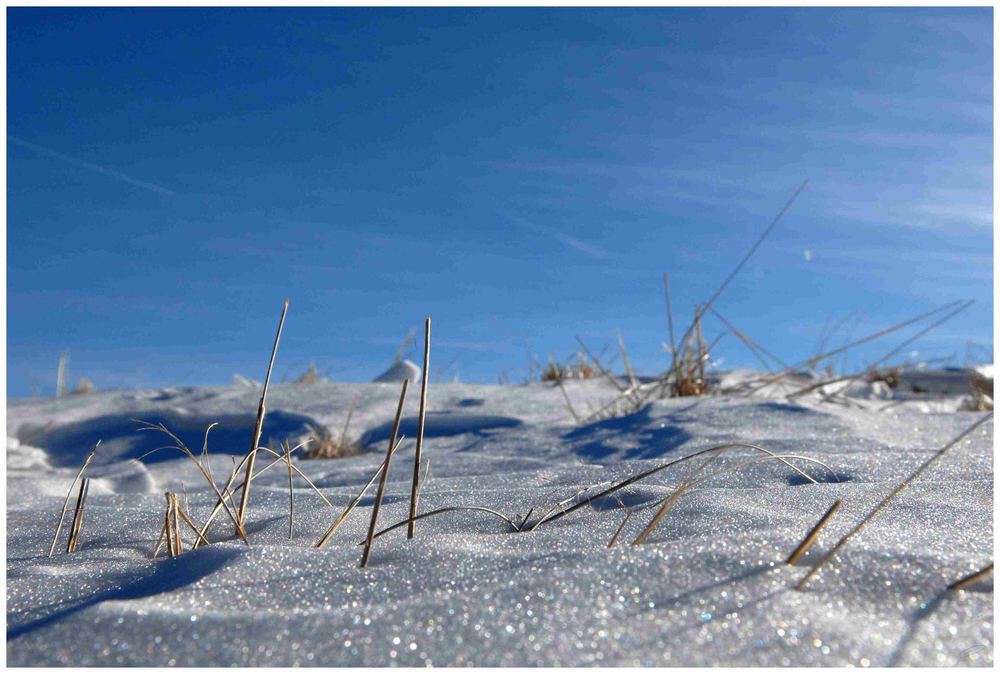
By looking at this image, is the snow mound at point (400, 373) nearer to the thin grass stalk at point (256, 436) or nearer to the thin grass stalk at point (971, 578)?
the thin grass stalk at point (256, 436)

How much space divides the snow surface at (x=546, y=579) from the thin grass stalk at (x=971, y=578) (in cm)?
1

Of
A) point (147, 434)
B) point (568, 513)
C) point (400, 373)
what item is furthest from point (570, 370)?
point (568, 513)

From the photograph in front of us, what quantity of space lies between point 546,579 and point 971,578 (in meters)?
0.47

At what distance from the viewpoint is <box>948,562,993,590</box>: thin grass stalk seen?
36.3 inches

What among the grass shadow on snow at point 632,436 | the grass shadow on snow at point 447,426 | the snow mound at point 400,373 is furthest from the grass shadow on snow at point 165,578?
the snow mound at point 400,373

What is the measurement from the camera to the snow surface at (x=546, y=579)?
32.4 inches

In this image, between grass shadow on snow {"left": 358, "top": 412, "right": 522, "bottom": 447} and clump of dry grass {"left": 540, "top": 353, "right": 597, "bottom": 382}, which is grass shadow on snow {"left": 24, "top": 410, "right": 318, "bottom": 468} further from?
clump of dry grass {"left": 540, "top": 353, "right": 597, "bottom": 382}

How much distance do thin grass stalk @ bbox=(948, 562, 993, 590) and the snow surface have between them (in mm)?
13

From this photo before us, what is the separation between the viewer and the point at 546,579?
950mm

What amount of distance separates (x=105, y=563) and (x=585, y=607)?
84cm

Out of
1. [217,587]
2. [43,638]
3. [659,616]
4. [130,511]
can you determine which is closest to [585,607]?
[659,616]

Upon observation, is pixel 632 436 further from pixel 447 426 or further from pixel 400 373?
pixel 400 373

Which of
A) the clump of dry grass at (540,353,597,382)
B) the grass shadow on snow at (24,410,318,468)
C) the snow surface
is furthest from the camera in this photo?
the clump of dry grass at (540,353,597,382)

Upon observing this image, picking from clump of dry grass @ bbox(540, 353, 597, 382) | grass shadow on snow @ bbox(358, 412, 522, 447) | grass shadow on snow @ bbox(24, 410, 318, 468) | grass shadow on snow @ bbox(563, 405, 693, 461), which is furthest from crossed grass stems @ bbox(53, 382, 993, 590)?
clump of dry grass @ bbox(540, 353, 597, 382)
